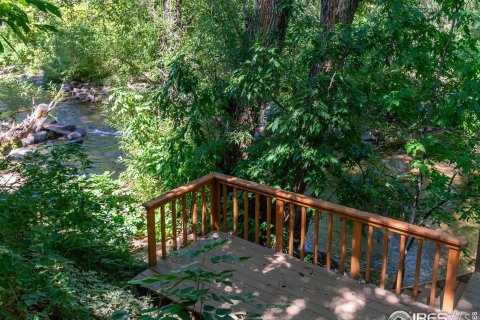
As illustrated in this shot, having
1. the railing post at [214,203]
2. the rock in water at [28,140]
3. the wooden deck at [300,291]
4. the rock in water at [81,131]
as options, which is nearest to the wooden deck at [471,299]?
the wooden deck at [300,291]

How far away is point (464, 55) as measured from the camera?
419 cm

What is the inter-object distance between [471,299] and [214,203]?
2.45 metres

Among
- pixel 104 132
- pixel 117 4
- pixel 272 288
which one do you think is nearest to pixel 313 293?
pixel 272 288

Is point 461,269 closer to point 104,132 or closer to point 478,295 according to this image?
point 478,295

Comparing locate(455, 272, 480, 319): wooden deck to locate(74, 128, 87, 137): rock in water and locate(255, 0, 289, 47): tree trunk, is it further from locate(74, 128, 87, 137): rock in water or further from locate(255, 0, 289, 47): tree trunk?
locate(74, 128, 87, 137): rock in water

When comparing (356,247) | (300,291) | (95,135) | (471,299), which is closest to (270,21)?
(356,247)

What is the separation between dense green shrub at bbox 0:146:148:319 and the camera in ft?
8.19

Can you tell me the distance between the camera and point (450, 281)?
3.35 metres

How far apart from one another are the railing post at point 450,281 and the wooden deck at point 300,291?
4.7 inches

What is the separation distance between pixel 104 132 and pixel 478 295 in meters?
9.72

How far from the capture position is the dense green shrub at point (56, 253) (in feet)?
8.19

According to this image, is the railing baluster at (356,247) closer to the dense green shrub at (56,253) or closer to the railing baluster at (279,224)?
the railing baluster at (279,224)

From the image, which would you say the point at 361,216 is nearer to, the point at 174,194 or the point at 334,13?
the point at 174,194

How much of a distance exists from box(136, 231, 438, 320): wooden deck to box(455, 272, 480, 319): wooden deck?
22 centimetres
